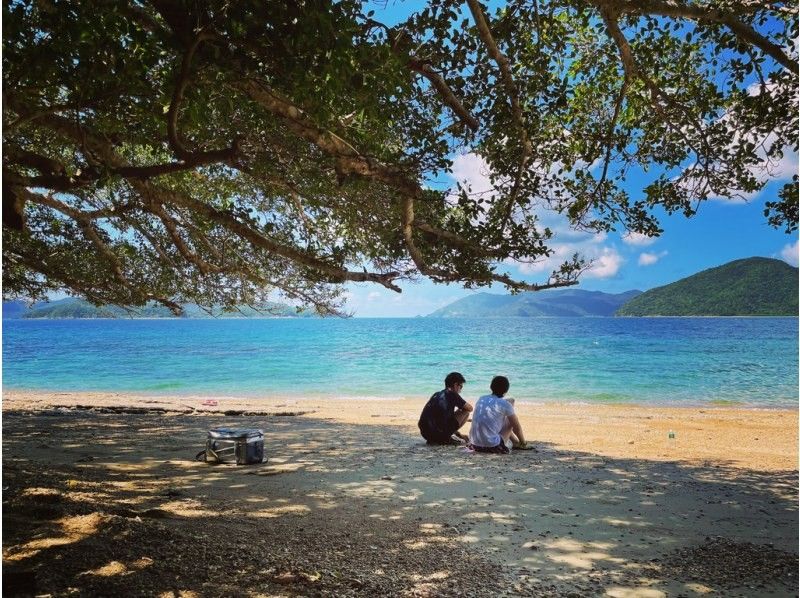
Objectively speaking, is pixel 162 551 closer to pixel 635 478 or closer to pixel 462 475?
pixel 462 475

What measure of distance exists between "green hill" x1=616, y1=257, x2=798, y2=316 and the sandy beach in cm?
10875

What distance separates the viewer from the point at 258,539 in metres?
4.72

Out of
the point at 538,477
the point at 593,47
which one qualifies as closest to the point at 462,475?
the point at 538,477

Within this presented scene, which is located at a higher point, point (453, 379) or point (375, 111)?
point (375, 111)

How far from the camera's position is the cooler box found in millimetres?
8141

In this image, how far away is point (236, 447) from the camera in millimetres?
8180

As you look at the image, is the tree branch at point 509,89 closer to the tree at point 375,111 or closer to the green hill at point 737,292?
the tree at point 375,111

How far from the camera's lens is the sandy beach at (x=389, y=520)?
3926 mm

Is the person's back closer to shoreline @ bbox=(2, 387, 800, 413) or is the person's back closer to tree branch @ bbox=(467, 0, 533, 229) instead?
tree branch @ bbox=(467, 0, 533, 229)

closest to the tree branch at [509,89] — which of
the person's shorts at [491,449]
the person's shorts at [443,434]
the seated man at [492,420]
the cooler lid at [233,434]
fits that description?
the seated man at [492,420]

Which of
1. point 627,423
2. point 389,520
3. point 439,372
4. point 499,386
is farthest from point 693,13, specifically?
point 439,372

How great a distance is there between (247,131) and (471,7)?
3.07 meters

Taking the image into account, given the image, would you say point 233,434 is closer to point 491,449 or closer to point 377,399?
point 491,449

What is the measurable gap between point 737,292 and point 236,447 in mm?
124457
